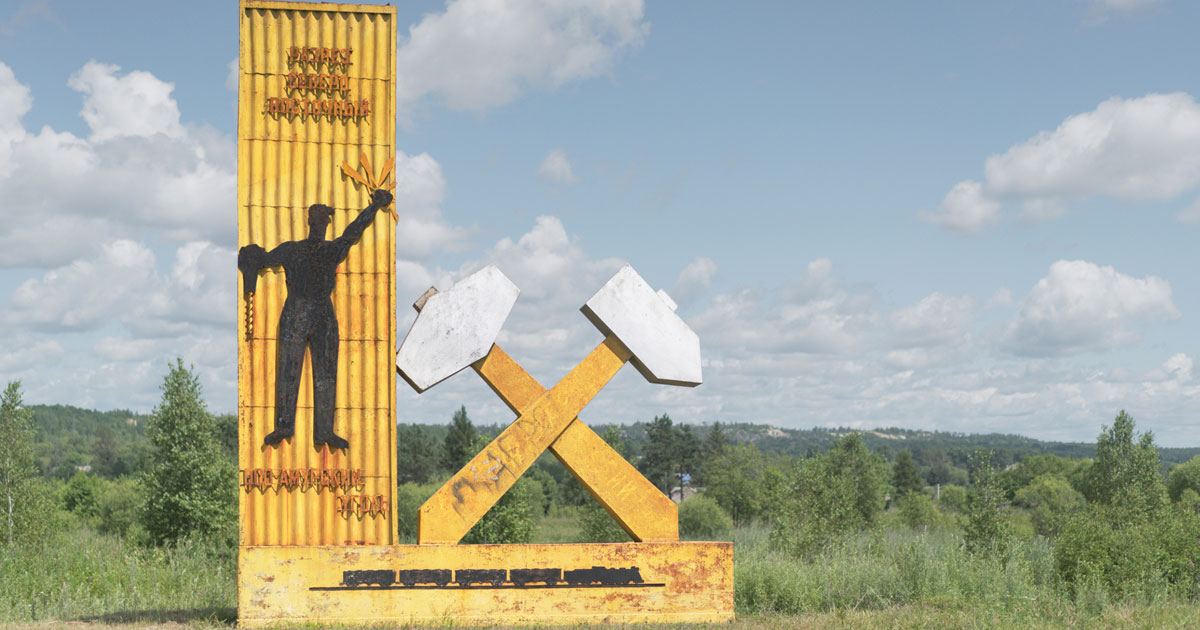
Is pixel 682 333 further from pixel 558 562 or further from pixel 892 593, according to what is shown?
pixel 892 593

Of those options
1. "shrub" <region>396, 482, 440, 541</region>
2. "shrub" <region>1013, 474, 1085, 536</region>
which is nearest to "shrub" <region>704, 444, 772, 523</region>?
"shrub" <region>1013, 474, 1085, 536</region>

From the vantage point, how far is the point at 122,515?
4534cm

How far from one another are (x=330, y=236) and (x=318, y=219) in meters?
0.23

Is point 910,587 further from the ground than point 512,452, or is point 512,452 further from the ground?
point 512,452

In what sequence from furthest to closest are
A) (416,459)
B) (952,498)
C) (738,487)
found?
1. (952,498)
2. (416,459)
3. (738,487)

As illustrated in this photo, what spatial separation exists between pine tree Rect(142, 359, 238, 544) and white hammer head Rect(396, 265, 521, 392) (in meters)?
17.7

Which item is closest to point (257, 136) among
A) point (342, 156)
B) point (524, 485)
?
point (342, 156)

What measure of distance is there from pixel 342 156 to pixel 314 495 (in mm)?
3898

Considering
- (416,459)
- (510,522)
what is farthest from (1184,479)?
(416,459)

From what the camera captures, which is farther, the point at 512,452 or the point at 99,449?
the point at 99,449

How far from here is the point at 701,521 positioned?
41.8 metres

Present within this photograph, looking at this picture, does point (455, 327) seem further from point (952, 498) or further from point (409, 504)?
point (952, 498)

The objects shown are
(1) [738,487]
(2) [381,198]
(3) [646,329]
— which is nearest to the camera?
(2) [381,198]

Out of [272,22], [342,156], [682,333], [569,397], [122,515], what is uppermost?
[272,22]
